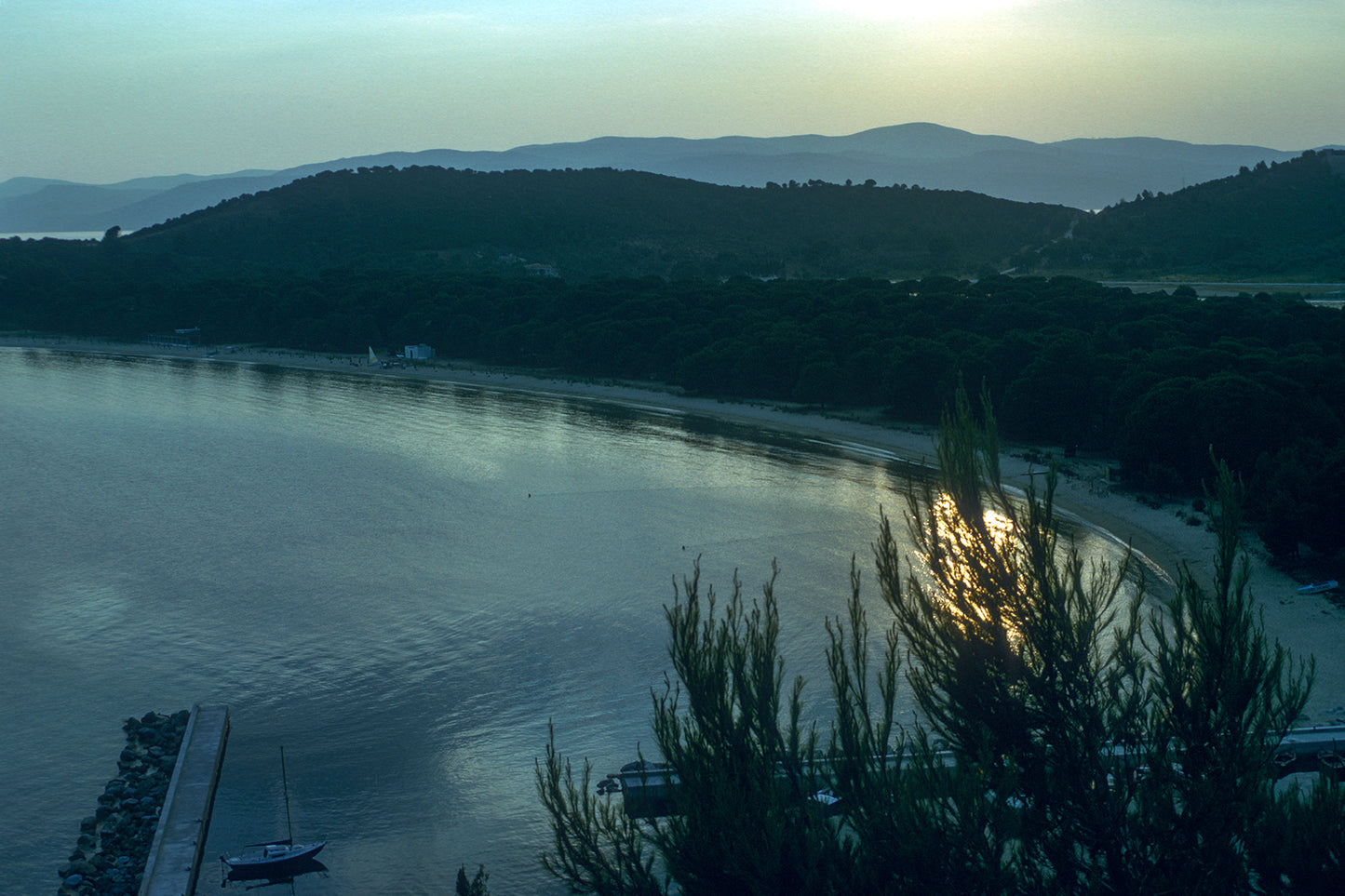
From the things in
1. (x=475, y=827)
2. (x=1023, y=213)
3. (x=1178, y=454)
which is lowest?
(x=475, y=827)

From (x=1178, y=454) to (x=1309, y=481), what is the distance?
725cm

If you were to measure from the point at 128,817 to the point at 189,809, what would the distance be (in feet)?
2.58

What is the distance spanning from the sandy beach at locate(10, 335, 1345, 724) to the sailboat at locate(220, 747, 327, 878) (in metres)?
9.02

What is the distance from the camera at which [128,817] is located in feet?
49.3

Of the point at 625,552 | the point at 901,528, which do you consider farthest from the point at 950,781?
the point at 901,528

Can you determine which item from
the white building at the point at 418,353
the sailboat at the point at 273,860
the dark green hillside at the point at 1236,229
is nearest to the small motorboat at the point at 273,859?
the sailboat at the point at 273,860

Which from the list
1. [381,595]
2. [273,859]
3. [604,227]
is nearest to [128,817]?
[273,859]

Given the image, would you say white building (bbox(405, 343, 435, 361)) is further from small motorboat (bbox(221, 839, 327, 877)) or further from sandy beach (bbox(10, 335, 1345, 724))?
small motorboat (bbox(221, 839, 327, 877))

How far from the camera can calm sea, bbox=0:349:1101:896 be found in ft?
50.9

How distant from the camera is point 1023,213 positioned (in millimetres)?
105562

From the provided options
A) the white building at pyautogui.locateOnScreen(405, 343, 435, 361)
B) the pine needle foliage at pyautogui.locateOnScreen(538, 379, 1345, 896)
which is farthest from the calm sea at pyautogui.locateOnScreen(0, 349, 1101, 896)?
the white building at pyautogui.locateOnScreen(405, 343, 435, 361)

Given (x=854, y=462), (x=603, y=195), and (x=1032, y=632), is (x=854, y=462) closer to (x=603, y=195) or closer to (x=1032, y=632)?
(x=1032, y=632)

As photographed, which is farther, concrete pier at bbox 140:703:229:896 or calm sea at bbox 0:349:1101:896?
calm sea at bbox 0:349:1101:896

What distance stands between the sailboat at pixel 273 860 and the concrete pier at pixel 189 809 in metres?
0.49
